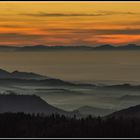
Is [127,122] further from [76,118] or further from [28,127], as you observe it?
[28,127]

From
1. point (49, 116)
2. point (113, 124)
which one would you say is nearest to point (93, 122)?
point (113, 124)

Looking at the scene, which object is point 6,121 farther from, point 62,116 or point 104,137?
point 104,137

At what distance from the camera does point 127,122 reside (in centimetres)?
3117

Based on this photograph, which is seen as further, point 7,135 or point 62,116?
point 62,116

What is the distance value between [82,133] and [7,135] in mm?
4094

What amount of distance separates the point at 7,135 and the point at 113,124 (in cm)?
580

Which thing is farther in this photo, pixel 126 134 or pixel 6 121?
pixel 6 121

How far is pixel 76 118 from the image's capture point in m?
32.4

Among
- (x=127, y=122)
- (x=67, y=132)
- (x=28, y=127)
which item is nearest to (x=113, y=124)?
(x=127, y=122)

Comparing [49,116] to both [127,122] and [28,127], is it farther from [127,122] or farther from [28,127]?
[127,122]

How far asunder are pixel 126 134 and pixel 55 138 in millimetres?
3823

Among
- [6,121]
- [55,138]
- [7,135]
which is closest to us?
[55,138]

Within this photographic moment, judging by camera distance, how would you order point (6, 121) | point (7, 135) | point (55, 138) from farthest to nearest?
point (6, 121), point (7, 135), point (55, 138)

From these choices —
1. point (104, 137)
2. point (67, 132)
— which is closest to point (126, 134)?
point (104, 137)
